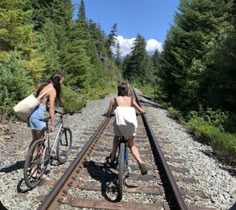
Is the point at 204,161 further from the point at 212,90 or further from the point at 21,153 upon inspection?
the point at 212,90

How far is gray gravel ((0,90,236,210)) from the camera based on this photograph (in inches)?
253

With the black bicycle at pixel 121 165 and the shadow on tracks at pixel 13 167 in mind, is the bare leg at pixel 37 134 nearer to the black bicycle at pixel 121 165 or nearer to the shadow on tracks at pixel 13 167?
the shadow on tracks at pixel 13 167

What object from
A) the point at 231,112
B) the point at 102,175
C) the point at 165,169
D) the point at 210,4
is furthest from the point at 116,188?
the point at 210,4

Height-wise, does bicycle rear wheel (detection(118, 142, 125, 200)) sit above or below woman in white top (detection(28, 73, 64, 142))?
below

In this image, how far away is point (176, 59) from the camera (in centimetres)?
2914

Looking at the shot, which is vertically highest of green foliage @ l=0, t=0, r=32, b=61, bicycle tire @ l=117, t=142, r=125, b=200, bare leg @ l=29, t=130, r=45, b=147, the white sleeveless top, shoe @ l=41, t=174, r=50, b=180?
green foliage @ l=0, t=0, r=32, b=61

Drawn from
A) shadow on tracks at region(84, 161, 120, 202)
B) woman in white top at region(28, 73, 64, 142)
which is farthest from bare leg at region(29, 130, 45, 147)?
shadow on tracks at region(84, 161, 120, 202)

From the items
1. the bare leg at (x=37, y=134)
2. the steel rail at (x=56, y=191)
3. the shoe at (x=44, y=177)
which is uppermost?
the bare leg at (x=37, y=134)

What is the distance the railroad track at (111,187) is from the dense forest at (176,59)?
12.2 ft

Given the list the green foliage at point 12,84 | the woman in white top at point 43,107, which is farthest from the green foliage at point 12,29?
the woman in white top at point 43,107

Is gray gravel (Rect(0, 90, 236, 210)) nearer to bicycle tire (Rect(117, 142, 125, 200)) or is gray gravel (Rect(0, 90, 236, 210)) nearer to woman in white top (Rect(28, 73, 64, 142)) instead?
woman in white top (Rect(28, 73, 64, 142))

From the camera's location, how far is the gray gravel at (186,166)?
643 centimetres

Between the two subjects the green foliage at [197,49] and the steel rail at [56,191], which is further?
the green foliage at [197,49]

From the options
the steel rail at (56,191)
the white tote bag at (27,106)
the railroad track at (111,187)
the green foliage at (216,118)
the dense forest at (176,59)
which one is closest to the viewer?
the steel rail at (56,191)
